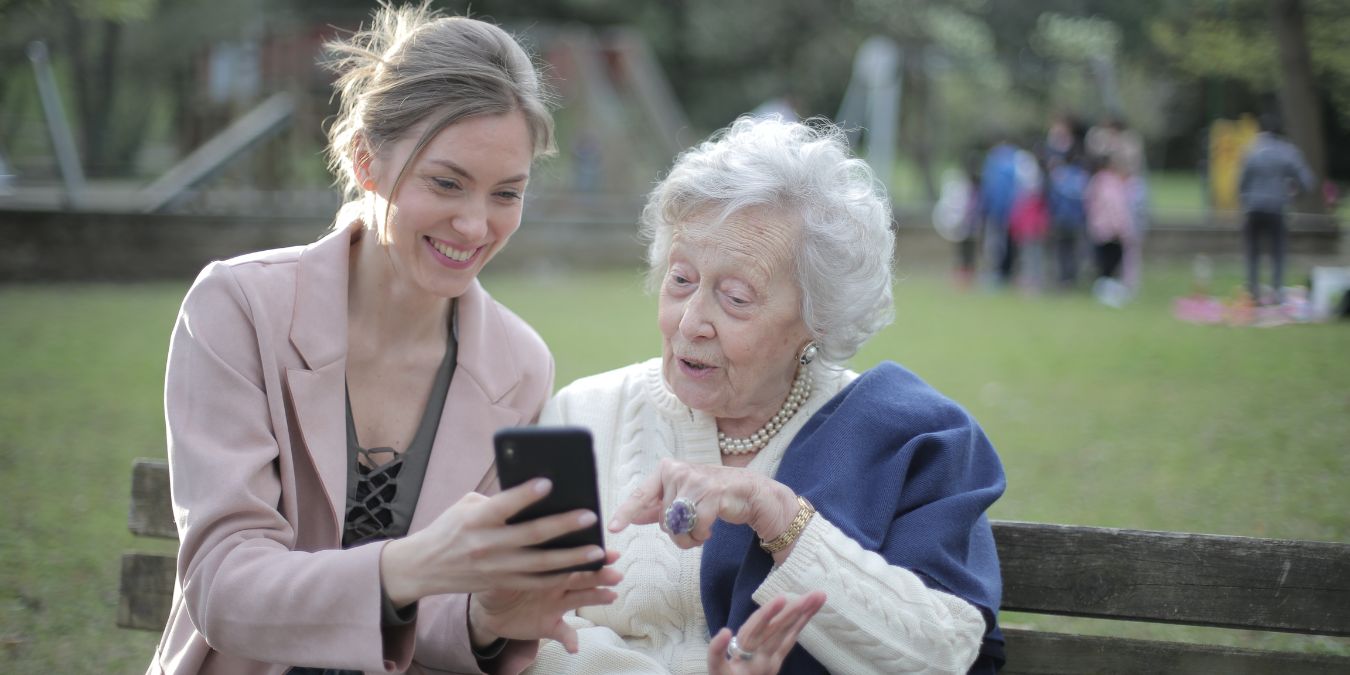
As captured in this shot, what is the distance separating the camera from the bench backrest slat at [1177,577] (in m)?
2.98

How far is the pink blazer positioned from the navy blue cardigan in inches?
19.9

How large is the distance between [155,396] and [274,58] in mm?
13139

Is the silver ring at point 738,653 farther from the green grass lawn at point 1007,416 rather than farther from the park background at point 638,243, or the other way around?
the park background at point 638,243

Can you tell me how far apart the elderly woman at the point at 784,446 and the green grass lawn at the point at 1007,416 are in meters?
0.39

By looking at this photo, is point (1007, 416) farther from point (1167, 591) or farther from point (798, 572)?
point (798, 572)

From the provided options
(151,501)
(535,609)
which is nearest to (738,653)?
(535,609)

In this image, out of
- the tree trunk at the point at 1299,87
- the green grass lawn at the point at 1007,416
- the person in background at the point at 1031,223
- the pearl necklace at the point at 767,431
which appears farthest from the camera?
the tree trunk at the point at 1299,87

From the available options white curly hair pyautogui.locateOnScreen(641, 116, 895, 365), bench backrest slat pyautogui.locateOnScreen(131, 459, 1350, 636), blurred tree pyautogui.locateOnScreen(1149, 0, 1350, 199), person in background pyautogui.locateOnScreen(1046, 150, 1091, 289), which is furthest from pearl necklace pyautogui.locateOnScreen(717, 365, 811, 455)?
blurred tree pyautogui.locateOnScreen(1149, 0, 1350, 199)

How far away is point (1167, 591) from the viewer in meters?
3.05

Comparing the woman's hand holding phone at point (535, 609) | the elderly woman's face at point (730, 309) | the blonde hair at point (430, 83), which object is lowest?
the woman's hand holding phone at point (535, 609)

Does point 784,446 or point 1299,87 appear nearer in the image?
point 784,446

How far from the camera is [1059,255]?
17594 millimetres

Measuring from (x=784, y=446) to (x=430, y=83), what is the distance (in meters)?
1.20

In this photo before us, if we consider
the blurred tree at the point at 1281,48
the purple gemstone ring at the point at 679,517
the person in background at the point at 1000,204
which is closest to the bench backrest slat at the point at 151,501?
the purple gemstone ring at the point at 679,517
